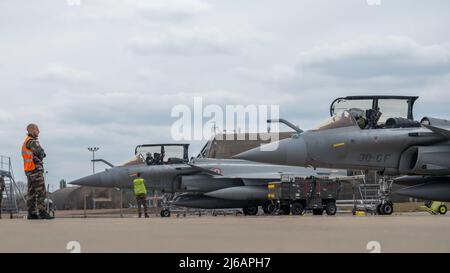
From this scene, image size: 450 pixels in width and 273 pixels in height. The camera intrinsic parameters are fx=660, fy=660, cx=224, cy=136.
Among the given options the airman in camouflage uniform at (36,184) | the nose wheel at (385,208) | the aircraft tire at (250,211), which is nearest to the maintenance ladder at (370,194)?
the nose wheel at (385,208)

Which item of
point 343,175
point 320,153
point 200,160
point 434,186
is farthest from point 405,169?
point 200,160

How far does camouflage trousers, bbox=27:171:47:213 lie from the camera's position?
11578 mm

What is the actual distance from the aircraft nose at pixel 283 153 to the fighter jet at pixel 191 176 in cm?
921

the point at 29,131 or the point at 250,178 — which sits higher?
the point at 29,131

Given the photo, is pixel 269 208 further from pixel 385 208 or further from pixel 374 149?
pixel 374 149

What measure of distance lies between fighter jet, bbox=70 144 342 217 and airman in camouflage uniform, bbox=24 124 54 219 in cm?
1350

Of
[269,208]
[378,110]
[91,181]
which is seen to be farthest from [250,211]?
[378,110]

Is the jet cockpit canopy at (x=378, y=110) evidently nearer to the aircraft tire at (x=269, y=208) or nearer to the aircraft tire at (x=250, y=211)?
the aircraft tire at (x=269, y=208)

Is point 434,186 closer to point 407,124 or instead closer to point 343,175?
point 407,124

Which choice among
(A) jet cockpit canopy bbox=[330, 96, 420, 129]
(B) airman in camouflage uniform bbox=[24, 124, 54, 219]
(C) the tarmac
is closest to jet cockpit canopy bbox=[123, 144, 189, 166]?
(A) jet cockpit canopy bbox=[330, 96, 420, 129]

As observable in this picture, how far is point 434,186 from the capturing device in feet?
52.1

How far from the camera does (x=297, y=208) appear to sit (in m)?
21.6

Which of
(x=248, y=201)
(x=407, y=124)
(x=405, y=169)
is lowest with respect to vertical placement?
(x=248, y=201)
